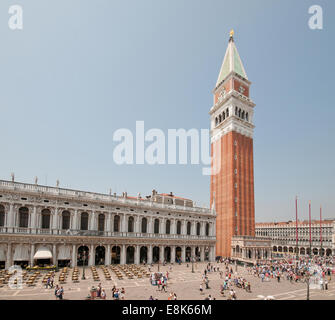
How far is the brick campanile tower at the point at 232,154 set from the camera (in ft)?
213

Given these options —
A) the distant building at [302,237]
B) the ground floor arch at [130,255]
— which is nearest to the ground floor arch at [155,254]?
the ground floor arch at [130,255]

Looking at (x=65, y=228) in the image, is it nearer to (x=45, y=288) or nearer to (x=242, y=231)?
(x=45, y=288)

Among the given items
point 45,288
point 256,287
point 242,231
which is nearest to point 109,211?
point 45,288

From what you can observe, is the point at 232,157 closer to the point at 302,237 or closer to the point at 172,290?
the point at 172,290

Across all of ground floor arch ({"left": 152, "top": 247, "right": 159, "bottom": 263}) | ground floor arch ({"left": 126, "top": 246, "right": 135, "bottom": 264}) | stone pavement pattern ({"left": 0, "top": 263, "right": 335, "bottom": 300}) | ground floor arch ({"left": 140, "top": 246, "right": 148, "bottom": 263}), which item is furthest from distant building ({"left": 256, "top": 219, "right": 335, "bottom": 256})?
stone pavement pattern ({"left": 0, "top": 263, "right": 335, "bottom": 300})

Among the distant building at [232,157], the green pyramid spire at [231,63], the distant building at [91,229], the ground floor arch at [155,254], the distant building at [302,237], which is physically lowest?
the distant building at [302,237]

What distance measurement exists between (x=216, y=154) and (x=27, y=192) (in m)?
50.9

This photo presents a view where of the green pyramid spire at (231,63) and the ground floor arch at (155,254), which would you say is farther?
the green pyramid spire at (231,63)

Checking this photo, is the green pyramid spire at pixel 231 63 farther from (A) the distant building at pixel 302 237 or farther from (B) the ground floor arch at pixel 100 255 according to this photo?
(B) the ground floor arch at pixel 100 255

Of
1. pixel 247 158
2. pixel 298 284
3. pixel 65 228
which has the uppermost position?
pixel 247 158

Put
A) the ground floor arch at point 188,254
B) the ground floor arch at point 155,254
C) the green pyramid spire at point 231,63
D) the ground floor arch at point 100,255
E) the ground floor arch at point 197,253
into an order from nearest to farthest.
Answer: the ground floor arch at point 100,255 → the ground floor arch at point 155,254 → the ground floor arch at point 188,254 → the ground floor arch at point 197,253 → the green pyramid spire at point 231,63

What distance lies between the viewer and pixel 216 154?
7419 cm

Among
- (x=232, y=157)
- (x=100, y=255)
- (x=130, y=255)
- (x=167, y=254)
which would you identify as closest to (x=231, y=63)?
(x=232, y=157)
